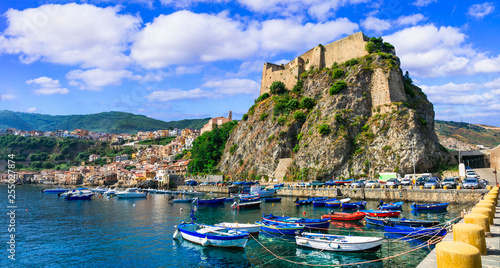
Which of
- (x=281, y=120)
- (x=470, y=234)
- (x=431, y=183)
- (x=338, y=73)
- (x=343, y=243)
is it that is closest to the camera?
(x=470, y=234)

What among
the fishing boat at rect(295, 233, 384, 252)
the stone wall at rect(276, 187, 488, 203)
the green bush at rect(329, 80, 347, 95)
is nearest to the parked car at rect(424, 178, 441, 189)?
the stone wall at rect(276, 187, 488, 203)

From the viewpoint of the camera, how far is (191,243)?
2152cm

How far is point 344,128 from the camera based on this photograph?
173ft

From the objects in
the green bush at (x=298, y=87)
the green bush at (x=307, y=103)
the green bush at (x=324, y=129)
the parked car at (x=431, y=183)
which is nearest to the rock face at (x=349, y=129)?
the green bush at (x=324, y=129)

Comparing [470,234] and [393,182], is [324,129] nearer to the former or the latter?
[393,182]

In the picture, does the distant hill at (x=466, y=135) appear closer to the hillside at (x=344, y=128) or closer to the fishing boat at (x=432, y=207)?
the hillside at (x=344, y=128)

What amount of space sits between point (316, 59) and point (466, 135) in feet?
481

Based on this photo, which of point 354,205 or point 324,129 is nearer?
point 354,205

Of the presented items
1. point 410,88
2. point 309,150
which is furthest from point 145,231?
point 410,88

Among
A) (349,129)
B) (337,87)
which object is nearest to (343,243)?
(349,129)

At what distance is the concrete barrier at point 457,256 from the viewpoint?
491cm

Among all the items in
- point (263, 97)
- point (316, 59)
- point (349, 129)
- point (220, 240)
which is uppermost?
point (316, 59)

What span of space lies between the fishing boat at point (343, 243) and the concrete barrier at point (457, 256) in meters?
13.1

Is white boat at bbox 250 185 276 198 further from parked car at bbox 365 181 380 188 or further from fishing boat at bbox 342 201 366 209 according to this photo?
fishing boat at bbox 342 201 366 209
